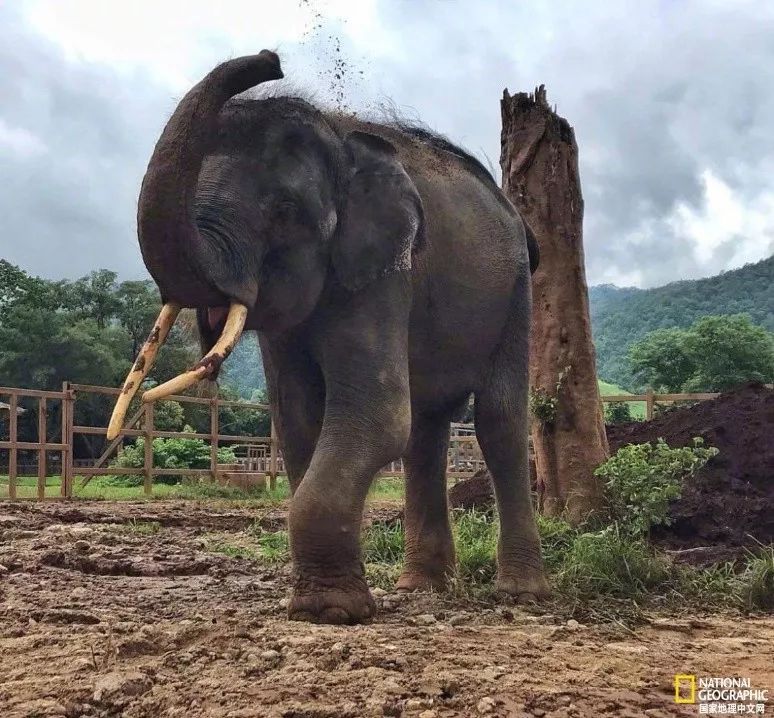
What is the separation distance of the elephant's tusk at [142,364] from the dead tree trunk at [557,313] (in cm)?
374

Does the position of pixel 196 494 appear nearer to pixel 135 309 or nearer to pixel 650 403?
pixel 650 403

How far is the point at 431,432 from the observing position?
17.6 ft

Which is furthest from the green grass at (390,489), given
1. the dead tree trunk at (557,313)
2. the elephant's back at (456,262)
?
the elephant's back at (456,262)

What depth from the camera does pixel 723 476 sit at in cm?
678

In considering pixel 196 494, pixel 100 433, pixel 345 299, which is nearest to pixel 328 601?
pixel 345 299

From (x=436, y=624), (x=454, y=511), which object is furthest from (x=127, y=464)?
(x=436, y=624)

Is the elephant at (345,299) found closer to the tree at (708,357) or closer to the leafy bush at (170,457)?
the leafy bush at (170,457)

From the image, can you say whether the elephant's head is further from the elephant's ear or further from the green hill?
the green hill

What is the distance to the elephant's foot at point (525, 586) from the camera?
15.1 feet

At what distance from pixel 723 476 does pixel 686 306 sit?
9799cm

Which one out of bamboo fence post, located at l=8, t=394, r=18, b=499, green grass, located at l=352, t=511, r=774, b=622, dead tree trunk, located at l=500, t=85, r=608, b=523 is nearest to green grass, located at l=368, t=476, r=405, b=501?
bamboo fence post, located at l=8, t=394, r=18, b=499

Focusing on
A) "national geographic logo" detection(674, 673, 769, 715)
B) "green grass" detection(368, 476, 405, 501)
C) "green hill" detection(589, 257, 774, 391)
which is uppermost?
"green hill" detection(589, 257, 774, 391)

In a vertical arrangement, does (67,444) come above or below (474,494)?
above

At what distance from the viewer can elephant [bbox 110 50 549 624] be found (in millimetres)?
3555
